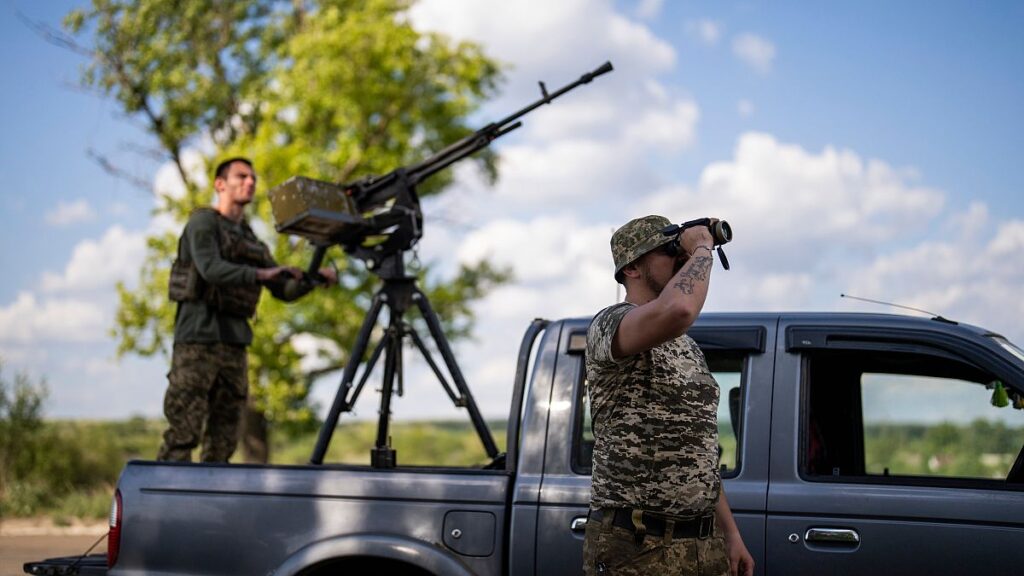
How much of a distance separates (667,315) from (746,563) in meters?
0.86

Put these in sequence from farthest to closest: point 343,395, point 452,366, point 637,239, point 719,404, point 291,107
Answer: point 291,107, point 452,366, point 343,395, point 719,404, point 637,239

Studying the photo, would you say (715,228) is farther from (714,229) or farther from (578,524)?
(578,524)

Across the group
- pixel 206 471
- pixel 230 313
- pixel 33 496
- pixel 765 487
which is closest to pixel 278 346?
pixel 33 496

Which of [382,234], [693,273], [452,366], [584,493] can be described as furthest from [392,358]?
[693,273]

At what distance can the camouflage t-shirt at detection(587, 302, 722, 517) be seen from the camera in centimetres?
313

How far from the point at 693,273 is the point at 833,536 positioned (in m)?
1.13

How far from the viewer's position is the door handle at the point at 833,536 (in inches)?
140

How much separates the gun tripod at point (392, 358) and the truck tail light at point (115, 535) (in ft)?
2.69

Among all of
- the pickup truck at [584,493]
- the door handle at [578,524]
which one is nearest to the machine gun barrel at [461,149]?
the pickup truck at [584,493]

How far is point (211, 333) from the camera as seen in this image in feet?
18.7

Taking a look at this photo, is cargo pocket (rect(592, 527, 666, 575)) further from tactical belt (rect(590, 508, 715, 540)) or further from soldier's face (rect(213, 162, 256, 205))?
soldier's face (rect(213, 162, 256, 205))

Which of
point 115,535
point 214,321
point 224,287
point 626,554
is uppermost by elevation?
point 224,287

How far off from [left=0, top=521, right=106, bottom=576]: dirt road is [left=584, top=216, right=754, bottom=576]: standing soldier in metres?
7.35

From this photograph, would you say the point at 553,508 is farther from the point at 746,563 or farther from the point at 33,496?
the point at 33,496
